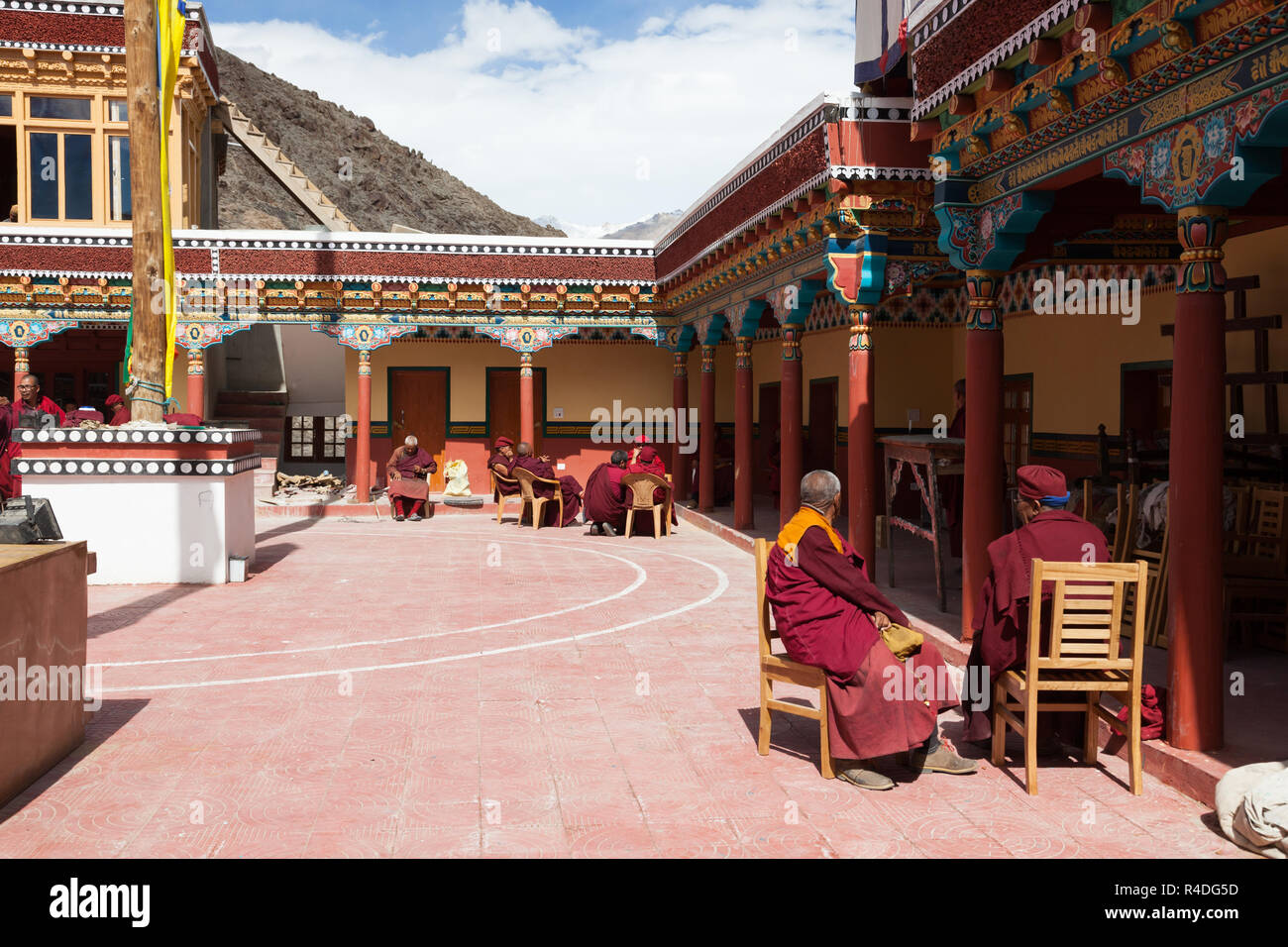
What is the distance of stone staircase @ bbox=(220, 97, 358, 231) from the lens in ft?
88.2

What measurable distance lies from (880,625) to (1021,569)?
0.66m

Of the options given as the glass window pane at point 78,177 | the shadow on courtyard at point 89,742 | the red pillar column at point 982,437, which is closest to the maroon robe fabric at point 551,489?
the red pillar column at point 982,437

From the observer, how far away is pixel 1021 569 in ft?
16.2

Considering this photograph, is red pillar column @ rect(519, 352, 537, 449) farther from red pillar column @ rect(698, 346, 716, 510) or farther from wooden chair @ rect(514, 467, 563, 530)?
red pillar column @ rect(698, 346, 716, 510)

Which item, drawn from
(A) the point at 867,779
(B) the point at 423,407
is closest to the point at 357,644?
(A) the point at 867,779

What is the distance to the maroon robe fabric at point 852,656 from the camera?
4.82m

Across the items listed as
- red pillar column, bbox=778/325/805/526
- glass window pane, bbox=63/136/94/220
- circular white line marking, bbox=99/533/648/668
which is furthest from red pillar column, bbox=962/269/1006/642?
glass window pane, bbox=63/136/94/220

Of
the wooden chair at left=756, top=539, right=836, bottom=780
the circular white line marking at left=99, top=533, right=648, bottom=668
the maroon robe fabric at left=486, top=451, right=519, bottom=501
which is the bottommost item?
the circular white line marking at left=99, top=533, right=648, bottom=668

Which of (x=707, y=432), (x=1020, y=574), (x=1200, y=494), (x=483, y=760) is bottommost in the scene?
(x=483, y=760)

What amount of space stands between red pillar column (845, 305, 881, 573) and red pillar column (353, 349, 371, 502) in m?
10.3

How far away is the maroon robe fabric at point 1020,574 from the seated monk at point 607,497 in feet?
30.8

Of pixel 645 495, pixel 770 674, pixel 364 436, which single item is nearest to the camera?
pixel 770 674

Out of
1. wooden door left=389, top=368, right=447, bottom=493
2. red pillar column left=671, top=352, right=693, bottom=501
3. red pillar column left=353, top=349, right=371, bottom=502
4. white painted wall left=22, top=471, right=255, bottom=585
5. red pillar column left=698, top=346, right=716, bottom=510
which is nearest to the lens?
white painted wall left=22, top=471, right=255, bottom=585

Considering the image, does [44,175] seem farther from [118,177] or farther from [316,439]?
[316,439]
